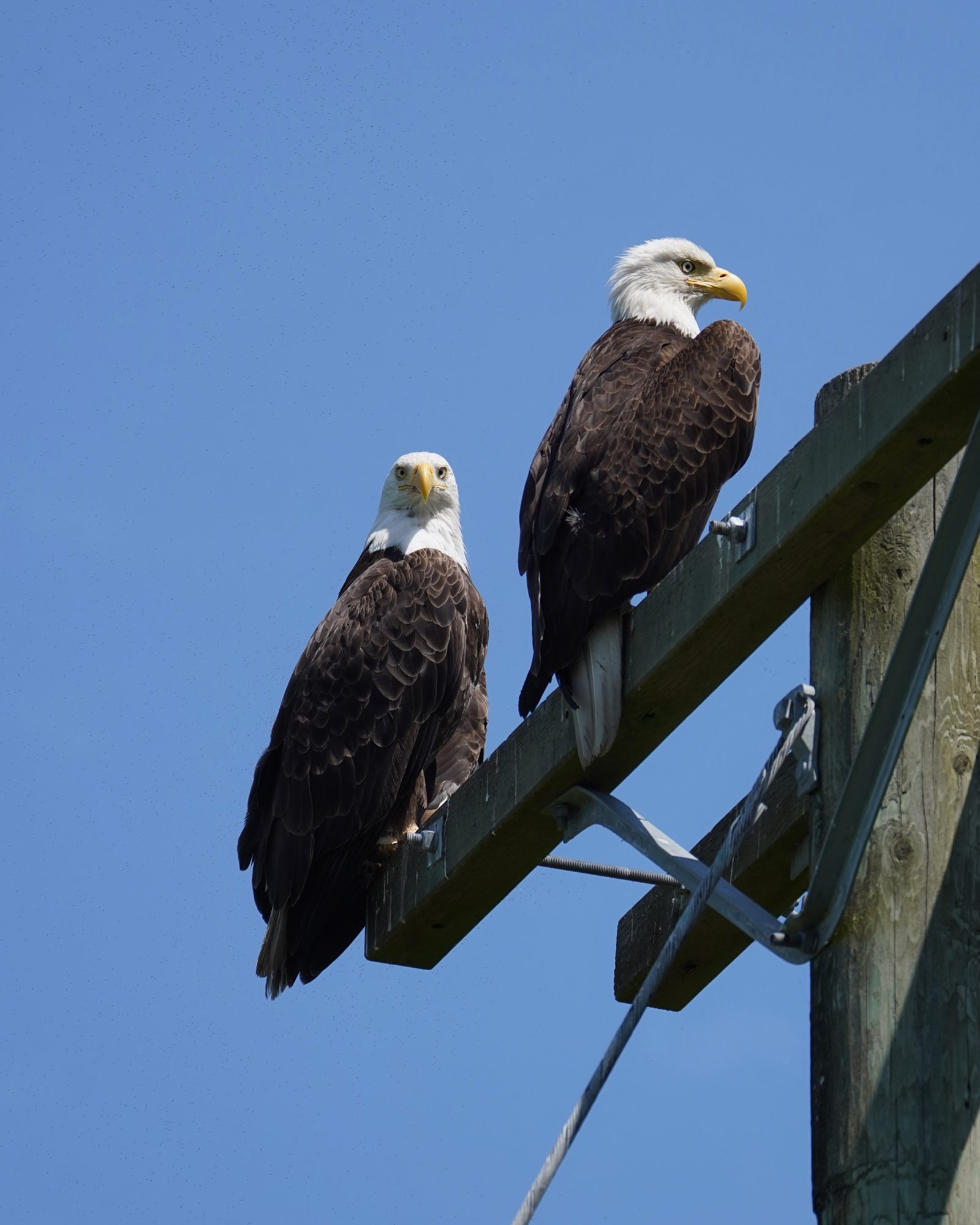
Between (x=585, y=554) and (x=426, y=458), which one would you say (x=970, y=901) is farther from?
(x=426, y=458)

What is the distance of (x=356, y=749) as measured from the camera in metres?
6.33

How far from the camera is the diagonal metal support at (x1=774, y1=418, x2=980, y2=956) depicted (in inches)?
103

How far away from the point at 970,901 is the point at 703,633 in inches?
33.3

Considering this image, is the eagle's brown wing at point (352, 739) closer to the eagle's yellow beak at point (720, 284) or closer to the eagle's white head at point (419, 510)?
the eagle's white head at point (419, 510)

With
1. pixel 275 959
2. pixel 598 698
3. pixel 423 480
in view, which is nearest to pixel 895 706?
pixel 598 698

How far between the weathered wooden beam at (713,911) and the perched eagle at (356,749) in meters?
1.53

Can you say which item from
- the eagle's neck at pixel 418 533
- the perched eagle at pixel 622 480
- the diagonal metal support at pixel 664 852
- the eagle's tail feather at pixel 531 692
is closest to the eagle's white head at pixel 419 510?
the eagle's neck at pixel 418 533

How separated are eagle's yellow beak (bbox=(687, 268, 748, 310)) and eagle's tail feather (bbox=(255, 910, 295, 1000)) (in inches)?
116

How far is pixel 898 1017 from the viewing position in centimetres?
266

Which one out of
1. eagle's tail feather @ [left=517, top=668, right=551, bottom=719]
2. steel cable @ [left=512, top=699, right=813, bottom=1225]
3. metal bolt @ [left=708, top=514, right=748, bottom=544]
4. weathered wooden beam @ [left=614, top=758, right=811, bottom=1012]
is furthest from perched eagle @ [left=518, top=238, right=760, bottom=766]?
steel cable @ [left=512, top=699, right=813, bottom=1225]

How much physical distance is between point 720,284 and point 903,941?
4659mm

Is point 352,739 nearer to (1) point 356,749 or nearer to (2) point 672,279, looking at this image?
(1) point 356,749

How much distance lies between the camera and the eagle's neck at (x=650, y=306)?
6.76m

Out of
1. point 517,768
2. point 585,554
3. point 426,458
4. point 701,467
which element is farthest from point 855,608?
point 426,458
